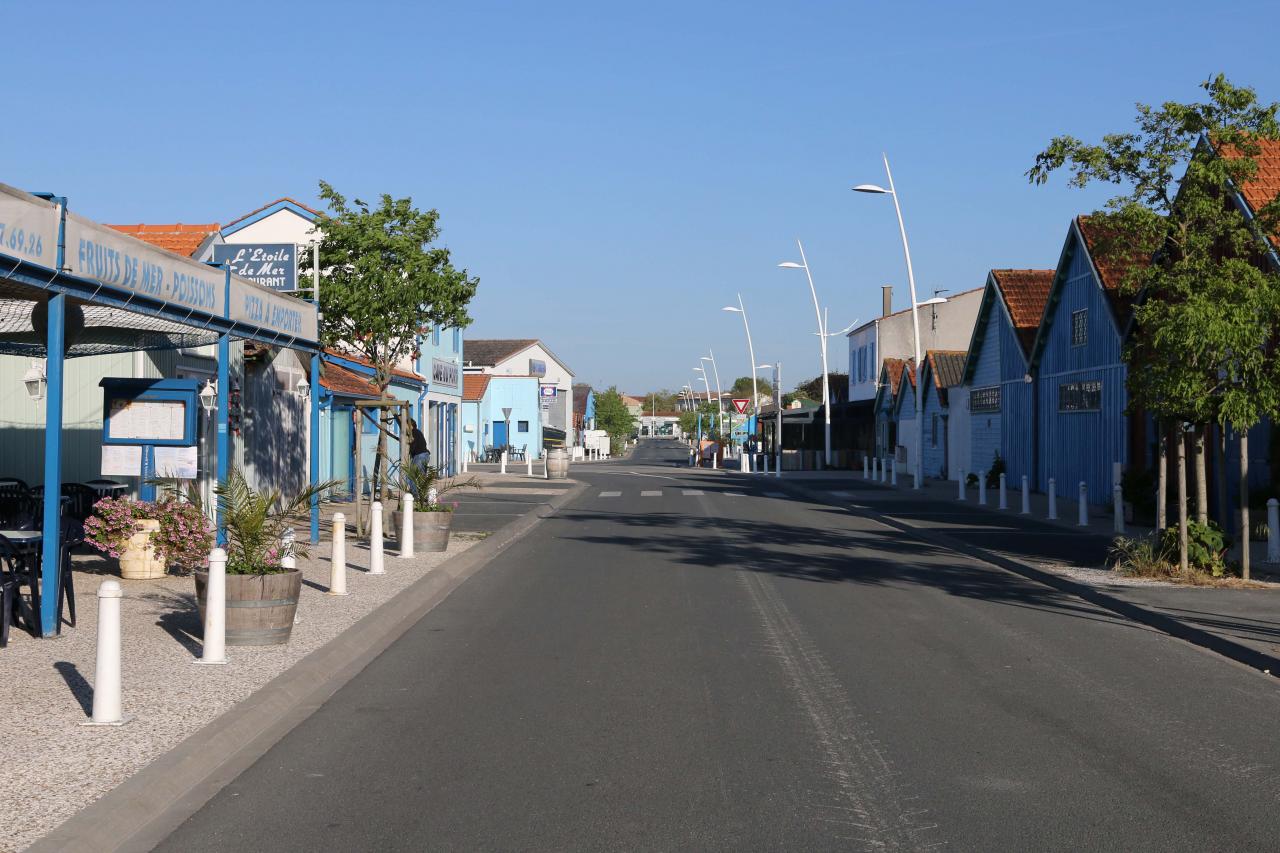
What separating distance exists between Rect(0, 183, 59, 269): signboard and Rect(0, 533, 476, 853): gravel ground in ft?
9.22

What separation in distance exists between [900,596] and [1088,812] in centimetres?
777

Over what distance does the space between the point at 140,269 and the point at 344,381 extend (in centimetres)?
1703

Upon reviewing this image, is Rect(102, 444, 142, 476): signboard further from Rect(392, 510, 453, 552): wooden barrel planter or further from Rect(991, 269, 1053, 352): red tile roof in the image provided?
Rect(991, 269, 1053, 352): red tile roof

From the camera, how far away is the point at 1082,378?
98.0 ft

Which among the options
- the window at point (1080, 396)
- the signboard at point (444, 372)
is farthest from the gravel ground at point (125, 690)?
the signboard at point (444, 372)

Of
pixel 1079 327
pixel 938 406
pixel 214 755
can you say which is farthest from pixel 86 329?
pixel 938 406

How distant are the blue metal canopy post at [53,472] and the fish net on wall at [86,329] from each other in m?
0.38

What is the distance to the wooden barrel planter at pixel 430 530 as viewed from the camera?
17219 mm

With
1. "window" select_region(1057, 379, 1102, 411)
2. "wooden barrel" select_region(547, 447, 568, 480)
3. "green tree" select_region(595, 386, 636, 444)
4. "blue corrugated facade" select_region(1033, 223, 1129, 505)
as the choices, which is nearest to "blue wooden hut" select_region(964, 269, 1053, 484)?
"blue corrugated facade" select_region(1033, 223, 1129, 505)

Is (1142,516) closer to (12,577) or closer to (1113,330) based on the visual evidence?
(1113,330)

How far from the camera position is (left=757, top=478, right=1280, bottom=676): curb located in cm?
983

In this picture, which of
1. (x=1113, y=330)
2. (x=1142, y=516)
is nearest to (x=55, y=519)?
(x=1142, y=516)

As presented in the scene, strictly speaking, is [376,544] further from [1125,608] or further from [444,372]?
[444,372]

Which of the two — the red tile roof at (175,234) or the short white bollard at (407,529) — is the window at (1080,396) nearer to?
the short white bollard at (407,529)
